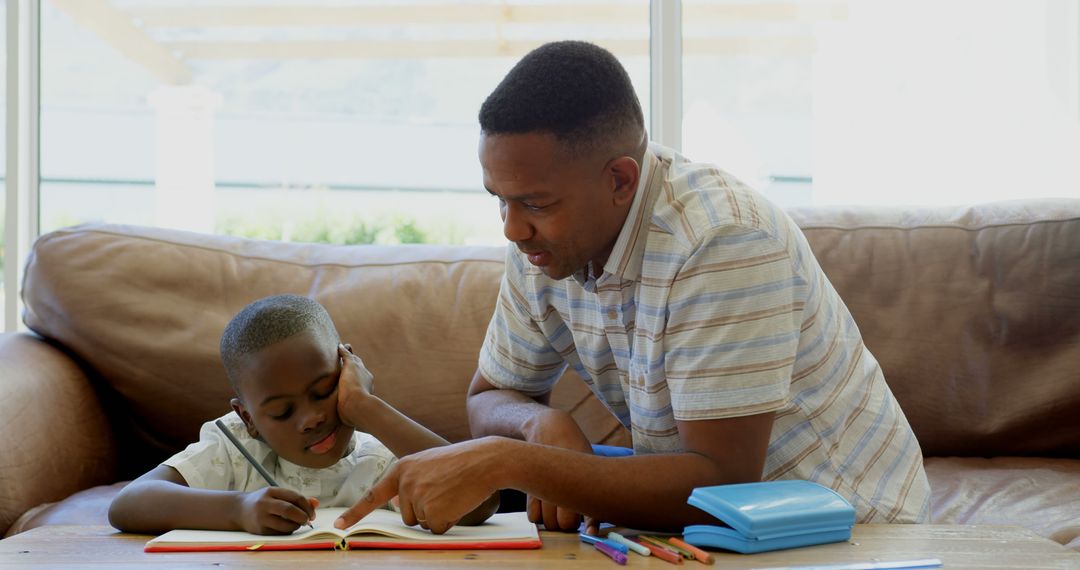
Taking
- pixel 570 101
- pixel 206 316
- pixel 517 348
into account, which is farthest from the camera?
pixel 206 316

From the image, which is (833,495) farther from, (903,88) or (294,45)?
(294,45)

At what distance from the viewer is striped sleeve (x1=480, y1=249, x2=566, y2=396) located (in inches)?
65.1

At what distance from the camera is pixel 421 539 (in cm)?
117

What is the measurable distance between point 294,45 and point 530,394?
6.40ft

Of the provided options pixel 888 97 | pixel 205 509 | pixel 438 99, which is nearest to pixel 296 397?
pixel 205 509

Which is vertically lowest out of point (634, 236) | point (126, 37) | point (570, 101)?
point (634, 236)

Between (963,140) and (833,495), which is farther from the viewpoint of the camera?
(963,140)

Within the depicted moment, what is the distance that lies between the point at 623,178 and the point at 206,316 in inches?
45.7

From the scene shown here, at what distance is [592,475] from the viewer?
123cm

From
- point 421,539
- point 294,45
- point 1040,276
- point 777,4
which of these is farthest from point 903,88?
point 421,539

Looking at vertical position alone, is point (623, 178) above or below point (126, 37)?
below

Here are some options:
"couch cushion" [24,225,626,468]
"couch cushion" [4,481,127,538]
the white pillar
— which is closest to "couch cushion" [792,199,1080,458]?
"couch cushion" [24,225,626,468]

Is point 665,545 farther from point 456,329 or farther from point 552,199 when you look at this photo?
point 456,329

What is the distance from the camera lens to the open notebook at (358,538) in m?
1.15
